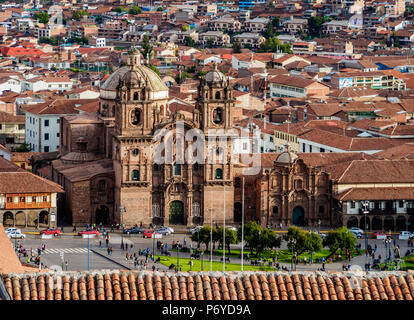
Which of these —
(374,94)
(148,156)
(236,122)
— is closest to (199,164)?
(148,156)

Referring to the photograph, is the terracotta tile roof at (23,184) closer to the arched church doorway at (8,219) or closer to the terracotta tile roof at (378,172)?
the arched church doorway at (8,219)

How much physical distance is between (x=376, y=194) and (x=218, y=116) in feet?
43.1

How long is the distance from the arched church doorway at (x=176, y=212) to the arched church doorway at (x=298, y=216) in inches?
335

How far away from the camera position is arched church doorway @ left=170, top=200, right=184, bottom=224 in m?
99.0

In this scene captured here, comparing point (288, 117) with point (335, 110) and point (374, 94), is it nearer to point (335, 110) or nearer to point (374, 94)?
point (335, 110)

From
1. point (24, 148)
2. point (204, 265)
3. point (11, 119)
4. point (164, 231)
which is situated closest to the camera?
point (204, 265)

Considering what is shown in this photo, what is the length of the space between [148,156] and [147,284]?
2190 inches

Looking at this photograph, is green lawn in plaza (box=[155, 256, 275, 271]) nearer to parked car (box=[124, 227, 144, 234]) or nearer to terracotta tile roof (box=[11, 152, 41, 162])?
parked car (box=[124, 227, 144, 234])

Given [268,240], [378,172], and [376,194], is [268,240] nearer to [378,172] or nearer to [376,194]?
[376,194]

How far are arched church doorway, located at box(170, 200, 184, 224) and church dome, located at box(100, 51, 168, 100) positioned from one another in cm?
855

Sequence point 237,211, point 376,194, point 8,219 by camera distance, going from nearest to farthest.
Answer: point 8,219 < point 376,194 < point 237,211

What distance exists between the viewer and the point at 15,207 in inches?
3784

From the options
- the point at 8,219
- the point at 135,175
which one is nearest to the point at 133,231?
the point at 135,175

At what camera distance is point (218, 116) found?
322 feet
